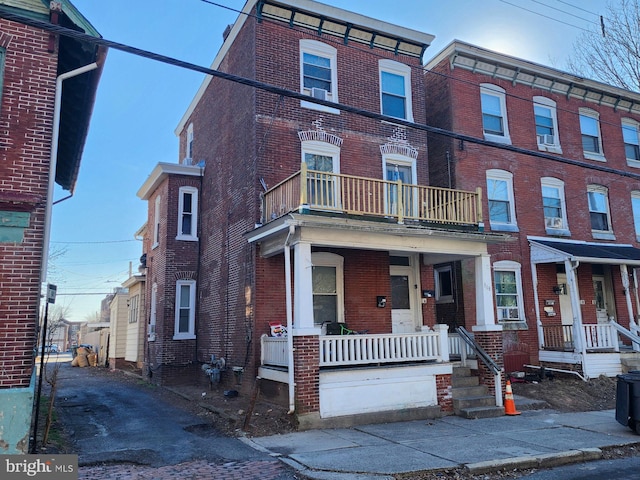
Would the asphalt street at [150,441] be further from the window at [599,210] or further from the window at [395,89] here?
the window at [599,210]

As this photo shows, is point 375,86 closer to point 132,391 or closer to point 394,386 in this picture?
point 394,386

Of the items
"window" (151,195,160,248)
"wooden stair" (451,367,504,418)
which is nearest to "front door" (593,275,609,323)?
"wooden stair" (451,367,504,418)

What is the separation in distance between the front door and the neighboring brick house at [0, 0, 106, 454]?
17.6 metres

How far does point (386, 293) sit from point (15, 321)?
359 inches

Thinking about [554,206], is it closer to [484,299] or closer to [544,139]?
[544,139]

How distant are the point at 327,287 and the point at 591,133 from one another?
1325 centimetres

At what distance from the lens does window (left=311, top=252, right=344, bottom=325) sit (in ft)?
43.9

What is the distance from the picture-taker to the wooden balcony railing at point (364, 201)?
11.3 metres

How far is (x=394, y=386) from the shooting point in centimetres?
1105

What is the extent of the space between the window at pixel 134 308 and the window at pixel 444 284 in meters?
12.6

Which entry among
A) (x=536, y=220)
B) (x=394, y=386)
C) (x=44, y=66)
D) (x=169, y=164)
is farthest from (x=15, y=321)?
(x=536, y=220)

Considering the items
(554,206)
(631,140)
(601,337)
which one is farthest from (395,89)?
(631,140)

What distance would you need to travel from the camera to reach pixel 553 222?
59.6ft

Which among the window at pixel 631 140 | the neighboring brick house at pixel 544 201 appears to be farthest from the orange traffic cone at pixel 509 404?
the window at pixel 631 140
